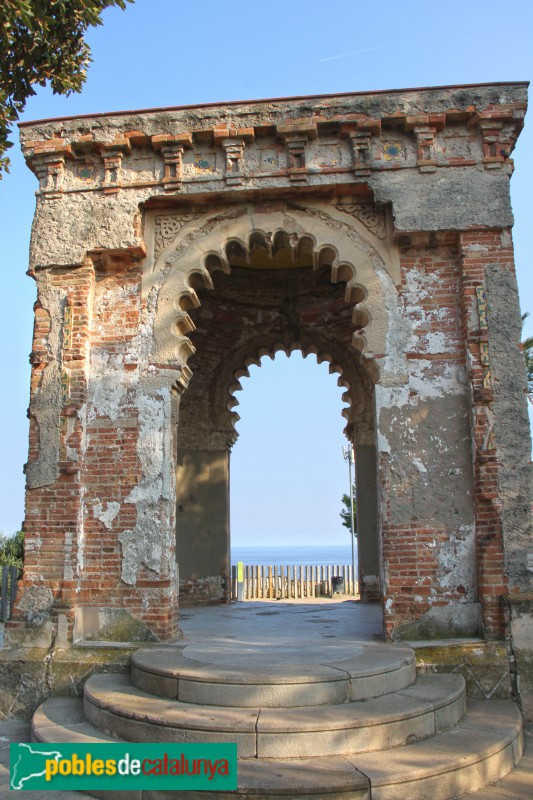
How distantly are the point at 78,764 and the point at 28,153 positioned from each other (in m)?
6.39

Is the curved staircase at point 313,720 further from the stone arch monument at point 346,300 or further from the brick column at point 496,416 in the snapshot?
the brick column at point 496,416

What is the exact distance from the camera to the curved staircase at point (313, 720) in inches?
174

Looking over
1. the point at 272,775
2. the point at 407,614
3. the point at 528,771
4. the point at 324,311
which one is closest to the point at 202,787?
the point at 272,775

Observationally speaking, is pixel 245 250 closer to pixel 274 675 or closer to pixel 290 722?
pixel 274 675

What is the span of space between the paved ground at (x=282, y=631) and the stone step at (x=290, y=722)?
1.67 ft

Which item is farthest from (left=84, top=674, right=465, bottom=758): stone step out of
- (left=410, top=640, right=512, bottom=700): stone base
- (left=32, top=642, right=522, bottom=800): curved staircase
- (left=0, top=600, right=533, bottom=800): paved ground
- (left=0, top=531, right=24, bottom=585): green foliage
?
(left=0, top=531, right=24, bottom=585): green foliage

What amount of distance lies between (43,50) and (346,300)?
4.23m

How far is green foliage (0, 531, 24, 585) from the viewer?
54.3 ft

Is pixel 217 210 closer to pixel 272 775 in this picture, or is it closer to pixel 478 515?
pixel 478 515

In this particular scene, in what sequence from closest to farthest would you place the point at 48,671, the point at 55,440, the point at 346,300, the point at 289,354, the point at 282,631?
the point at 48,671 < the point at 55,440 < the point at 346,300 < the point at 282,631 < the point at 289,354

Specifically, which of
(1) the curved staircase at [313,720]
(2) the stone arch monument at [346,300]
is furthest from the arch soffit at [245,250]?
(1) the curved staircase at [313,720]

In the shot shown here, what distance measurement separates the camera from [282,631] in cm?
779

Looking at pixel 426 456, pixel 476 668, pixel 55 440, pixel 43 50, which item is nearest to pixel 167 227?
pixel 43 50

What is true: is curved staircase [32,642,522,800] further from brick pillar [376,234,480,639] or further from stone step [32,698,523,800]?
brick pillar [376,234,480,639]
